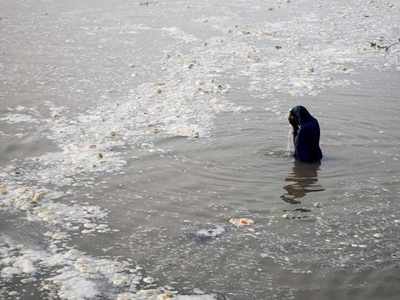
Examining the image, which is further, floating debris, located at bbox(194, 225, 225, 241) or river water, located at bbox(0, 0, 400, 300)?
floating debris, located at bbox(194, 225, 225, 241)

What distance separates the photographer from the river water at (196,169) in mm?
7207

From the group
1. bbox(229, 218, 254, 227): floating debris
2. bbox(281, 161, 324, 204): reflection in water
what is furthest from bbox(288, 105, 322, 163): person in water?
bbox(229, 218, 254, 227): floating debris

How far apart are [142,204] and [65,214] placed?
1.07 m

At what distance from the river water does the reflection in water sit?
3 cm

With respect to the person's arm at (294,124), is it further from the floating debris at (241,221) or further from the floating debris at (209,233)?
the floating debris at (209,233)

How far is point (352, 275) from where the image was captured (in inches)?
283

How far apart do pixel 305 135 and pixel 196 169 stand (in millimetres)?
1799

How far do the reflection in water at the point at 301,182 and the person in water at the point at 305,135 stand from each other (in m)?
0.13

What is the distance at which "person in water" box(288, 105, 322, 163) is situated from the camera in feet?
33.3

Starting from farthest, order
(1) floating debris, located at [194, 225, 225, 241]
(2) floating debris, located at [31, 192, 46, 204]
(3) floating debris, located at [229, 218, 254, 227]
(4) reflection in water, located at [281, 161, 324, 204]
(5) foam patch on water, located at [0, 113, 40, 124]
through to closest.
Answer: (5) foam patch on water, located at [0, 113, 40, 124]
(4) reflection in water, located at [281, 161, 324, 204]
(2) floating debris, located at [31, 192, 46, 204]
(3) floating debris, located at [229, 218, 254, 227]
(1) floating debris, located at [194, 225, 225, 241]

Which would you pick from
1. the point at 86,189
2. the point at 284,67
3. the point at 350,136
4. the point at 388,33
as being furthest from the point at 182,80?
the point at 388,33

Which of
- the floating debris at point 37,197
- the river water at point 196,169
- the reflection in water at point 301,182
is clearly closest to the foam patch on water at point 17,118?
the river water at point 196,169

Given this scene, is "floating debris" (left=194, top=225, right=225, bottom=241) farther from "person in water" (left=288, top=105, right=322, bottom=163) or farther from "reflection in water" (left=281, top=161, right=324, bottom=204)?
"person in water" (left=288, top=105, right=322, bottom=163)

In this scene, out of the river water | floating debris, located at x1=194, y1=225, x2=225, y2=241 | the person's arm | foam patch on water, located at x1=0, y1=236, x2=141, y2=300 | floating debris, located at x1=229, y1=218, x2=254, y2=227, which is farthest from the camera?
the person's arm
